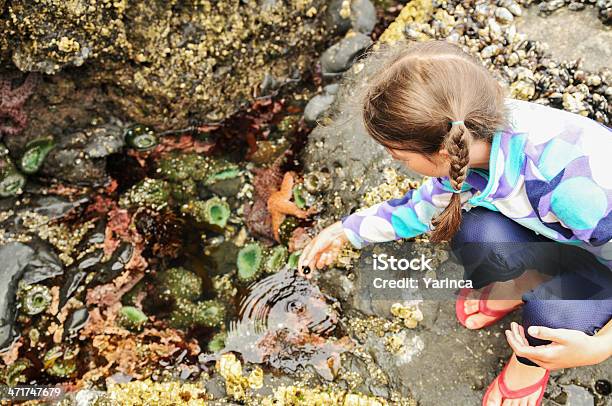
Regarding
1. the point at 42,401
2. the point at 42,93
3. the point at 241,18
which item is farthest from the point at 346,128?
the point at 42,401

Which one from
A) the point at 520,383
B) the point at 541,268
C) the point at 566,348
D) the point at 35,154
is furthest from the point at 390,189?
the point at 35,154

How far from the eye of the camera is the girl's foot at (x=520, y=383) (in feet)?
8.36

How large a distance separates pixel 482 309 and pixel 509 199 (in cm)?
84

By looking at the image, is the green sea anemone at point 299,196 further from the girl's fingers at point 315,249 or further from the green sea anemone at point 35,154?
the green sea anemone at point 35,154

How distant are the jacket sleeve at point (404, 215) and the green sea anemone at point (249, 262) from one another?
738 millimetres

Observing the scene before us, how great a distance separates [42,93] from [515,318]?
9.88 ft

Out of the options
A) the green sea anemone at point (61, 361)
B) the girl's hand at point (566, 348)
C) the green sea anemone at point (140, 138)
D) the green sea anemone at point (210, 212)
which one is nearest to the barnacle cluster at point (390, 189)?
the green sea anemone at point (210, 212)

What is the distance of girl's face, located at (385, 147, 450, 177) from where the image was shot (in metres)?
2.01

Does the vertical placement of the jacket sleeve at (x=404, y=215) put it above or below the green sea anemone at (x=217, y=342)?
above

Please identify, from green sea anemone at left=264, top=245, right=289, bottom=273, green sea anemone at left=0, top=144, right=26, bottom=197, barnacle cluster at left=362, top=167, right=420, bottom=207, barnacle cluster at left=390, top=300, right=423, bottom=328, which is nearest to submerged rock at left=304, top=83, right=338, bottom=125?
barnacle cluster at left=362, top=167, right=420, bottom=207

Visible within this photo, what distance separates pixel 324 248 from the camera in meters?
2.99

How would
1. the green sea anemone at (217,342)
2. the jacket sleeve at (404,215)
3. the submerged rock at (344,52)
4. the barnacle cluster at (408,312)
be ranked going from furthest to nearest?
1. the submerged rock at (344,52)
2. the green sea anemone at (217,342)
3. the barnacle cluster at (408,312)
4. the jacket sleeve at (404,215)

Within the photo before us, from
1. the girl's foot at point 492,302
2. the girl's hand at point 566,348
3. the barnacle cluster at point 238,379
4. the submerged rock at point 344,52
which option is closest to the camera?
the girl's hand at point 566,348

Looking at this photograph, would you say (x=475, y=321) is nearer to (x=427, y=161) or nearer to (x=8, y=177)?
(x=427, y=161)
